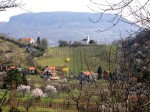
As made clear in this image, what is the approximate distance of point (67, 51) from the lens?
6950cm

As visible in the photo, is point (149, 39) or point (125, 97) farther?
point (125, 97)

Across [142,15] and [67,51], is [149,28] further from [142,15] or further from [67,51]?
[67,51]

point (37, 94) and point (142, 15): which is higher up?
point (142, 15)

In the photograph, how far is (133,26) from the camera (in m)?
3.52

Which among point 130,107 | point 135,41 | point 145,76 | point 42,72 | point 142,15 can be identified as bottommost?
point 42,72

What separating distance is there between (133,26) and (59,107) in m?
22.7

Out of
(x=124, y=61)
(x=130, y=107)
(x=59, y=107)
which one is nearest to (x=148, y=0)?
(x=124, y=61)

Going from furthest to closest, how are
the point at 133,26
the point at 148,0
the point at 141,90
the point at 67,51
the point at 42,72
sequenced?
the point at 67,51 < the point at 42,72 < the point at 141,90 < the point at 133,26 < the point at 148,0

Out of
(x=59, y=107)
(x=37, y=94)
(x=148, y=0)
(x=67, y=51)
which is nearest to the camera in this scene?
(x=148, y=0)

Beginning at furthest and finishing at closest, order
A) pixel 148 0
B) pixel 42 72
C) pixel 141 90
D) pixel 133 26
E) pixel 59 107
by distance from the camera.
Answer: pixel 42 72 < pixel 59 107 < pixel 141 90 < pixel 133 26 < pixel 148 0

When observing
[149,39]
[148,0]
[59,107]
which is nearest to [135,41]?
[149,39]

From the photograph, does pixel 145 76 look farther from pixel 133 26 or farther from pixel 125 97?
pixel 133 26

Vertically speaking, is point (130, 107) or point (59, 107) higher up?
point (130, 107)

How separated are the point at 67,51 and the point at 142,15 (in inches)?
2605
